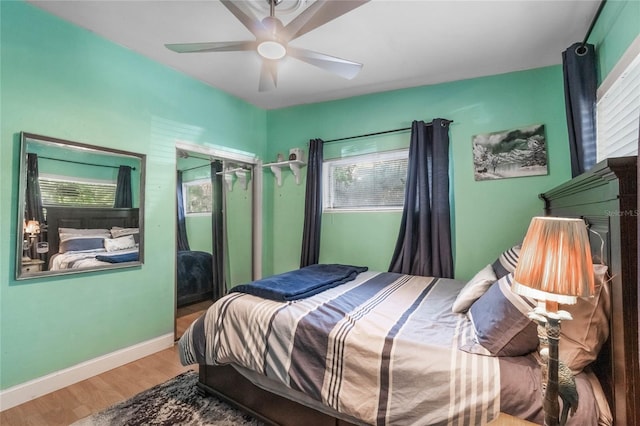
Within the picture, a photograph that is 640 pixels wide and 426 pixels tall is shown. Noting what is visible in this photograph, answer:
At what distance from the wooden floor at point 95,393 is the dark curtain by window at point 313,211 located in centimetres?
157

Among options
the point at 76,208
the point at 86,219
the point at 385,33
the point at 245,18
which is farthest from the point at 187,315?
the point at 385,33

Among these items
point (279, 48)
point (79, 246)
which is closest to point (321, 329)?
point (279, 48)

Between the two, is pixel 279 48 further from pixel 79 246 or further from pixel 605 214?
pixel 79 246

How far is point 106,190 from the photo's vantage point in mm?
2221

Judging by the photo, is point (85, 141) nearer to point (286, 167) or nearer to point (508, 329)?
point (286, 167)

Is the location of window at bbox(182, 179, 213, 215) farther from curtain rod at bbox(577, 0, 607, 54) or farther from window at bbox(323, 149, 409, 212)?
curtain rod at bbox(577, 0, 607, 54)

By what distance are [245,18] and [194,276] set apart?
2.55m

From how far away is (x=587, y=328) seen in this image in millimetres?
1019

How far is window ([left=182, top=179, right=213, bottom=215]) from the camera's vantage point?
2898 millimetres

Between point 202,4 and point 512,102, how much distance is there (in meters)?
2.66

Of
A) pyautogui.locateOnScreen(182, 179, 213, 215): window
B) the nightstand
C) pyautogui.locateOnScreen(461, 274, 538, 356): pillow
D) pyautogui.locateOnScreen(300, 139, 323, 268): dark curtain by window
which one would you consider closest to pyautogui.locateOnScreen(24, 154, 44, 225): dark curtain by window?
the nightstand

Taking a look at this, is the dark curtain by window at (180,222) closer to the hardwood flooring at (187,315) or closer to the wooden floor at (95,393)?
the hardwood flooring at (187,315)

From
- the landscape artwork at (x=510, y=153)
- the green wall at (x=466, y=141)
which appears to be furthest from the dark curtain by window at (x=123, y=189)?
the landscape artwork at (x=510, y=153)

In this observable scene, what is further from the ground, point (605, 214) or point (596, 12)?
point (596, 12)
